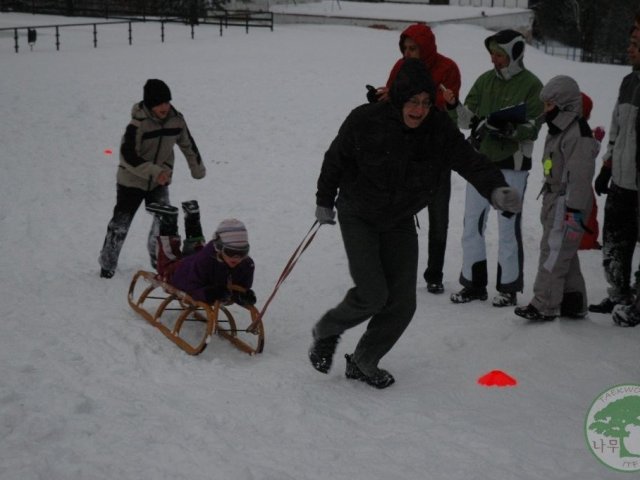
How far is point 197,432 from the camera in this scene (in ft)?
13.1

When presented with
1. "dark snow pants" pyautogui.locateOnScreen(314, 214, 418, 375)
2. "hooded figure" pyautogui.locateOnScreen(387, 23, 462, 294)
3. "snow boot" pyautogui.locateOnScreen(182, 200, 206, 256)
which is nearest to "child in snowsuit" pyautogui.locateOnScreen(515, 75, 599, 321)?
"hooded figure" pyautogui.locateOnScreen(387, 23, 462, 294)

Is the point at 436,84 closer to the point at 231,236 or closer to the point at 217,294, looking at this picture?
the point at 231,236

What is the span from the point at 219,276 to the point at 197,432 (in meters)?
1.58

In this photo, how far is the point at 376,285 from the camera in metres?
4.47

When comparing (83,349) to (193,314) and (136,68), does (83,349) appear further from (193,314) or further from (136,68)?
(136,68)

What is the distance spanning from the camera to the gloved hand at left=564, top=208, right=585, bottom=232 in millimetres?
5297

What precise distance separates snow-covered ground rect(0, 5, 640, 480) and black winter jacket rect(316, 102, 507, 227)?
3.92 feet

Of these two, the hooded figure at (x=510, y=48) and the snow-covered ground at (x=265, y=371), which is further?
the hooded figure at (x=510, y=48)

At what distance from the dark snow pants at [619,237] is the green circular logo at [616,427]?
4.84 feet

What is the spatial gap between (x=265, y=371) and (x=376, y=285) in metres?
1.08


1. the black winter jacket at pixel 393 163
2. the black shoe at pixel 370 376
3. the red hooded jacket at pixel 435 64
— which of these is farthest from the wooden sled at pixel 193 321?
the red hooded jacket at pixel 435 64

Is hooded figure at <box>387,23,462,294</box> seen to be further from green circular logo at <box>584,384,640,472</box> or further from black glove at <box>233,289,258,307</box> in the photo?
green circular logo at <box>584,384,640,472</box>

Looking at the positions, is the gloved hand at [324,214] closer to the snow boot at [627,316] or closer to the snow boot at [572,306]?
the snow boot at [572,306]

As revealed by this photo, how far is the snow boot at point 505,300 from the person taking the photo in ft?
20.8
